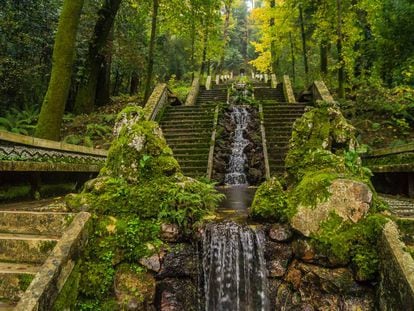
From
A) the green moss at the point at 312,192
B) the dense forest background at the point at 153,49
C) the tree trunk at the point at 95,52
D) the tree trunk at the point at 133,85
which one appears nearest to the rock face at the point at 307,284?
the green moss at the point at 312,192

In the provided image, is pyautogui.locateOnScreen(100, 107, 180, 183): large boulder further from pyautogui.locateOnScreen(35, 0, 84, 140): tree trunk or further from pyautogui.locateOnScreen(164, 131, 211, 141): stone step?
pyautogui.locateOnScreen(164, 131, 211, 141): stone step

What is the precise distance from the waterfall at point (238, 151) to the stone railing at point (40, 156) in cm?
426

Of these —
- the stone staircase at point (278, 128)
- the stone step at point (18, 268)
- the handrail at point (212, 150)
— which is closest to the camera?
the stone step at point (18, 268)

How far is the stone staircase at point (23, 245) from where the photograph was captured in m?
4.41

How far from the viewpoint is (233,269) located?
5.41 metres

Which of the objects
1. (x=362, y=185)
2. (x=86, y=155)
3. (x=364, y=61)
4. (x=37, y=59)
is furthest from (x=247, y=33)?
(x=362, y=185)

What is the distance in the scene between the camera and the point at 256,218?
592cm

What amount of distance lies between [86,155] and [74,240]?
588cm

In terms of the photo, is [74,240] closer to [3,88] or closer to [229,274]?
[229,274]

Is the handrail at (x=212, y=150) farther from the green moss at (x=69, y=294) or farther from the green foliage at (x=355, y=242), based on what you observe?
the green moss at (x=69, y=294)

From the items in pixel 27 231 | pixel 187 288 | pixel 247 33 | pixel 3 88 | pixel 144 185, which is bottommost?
pixel 187 288

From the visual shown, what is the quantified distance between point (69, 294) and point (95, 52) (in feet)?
47.8

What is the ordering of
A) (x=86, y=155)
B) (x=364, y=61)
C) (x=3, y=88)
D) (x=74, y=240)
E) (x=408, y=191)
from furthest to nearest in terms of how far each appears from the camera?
(x=364, y=61) < (x=3, y=88) < (x=86, y=155) < (x=408, y=191) < (x=74, y=240)

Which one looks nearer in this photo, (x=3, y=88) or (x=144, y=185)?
(x=144, y=185)
